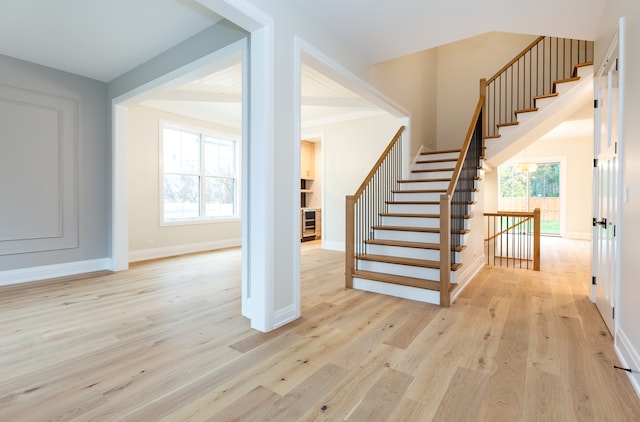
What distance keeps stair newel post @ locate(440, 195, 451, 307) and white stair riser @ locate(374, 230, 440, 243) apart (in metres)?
0.73

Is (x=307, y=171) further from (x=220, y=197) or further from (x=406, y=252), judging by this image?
(x=406, y=252)

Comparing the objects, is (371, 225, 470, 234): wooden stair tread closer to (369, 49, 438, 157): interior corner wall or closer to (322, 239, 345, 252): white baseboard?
(369, 49, 438, 157): interior corner wall

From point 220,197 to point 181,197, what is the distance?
0.87m

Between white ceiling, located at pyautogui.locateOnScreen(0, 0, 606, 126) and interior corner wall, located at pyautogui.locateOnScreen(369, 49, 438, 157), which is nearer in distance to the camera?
white ceiling, located at pyautogui.locateOnScreen(0, 0, 606, 126)

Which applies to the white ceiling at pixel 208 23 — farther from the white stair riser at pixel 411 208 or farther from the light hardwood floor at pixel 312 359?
the light hardwood floor at pixel 312 359

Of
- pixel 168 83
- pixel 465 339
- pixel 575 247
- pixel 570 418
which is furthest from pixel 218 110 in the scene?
pixel 575 247

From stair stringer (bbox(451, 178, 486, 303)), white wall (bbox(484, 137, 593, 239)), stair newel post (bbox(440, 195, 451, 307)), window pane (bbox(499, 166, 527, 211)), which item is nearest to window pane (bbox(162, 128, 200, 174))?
stair newel post (bbox(440, 195, 451, 307))

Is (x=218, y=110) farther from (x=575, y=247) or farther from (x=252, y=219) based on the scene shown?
(x=575, y=247)

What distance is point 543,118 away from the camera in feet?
15.1

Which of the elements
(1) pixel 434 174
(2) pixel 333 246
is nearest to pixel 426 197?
(1) pixel 434 174

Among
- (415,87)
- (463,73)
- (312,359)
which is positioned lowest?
(312,359)

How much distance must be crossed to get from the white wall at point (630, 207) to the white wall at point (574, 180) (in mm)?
8271

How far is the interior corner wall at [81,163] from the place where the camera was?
3.72 m

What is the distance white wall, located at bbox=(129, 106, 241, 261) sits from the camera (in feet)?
16.7
